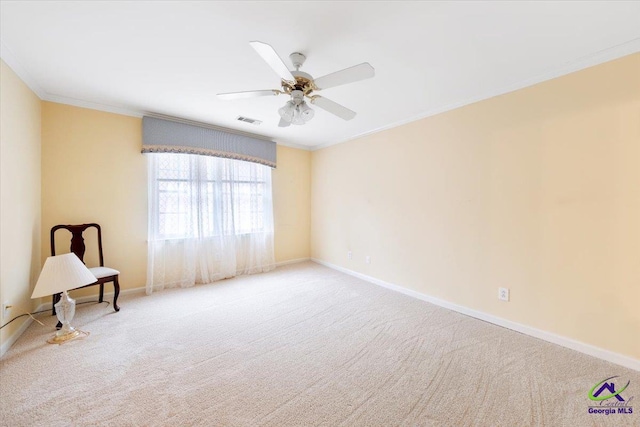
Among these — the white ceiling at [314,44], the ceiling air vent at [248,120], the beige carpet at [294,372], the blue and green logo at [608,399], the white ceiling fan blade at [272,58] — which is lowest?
the blue and green logo at [608,399]

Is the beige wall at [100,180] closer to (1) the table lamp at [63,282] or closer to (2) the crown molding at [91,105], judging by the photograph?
(2) the crown molding at [91,105]

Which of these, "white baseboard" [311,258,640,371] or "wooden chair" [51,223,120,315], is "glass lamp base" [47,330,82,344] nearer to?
"wooden chair" [51,223,120,315]

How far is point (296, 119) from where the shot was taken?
2090mm

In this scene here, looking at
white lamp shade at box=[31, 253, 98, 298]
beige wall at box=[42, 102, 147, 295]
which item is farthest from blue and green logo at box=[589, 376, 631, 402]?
beige wall at box=[42, 102, 147, 295]

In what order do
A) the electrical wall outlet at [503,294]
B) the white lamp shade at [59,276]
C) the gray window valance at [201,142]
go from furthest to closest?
the gray window valance at [201,142], the electrical wall outlet at [503,294], the white lamp shade at [59,276]

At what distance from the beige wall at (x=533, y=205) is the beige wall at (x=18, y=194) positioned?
13.0 feet

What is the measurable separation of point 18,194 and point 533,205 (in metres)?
4.83

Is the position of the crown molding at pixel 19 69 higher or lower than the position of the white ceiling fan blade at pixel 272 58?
higher

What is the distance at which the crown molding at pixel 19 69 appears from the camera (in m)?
1.90

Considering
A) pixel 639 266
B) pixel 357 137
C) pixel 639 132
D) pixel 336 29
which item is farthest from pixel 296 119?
pixel 639 266

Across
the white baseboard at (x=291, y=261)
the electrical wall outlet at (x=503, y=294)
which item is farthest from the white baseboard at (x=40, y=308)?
the electrical wall outlet at (x=503, y=294)

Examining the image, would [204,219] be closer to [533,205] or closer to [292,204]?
[292,204]

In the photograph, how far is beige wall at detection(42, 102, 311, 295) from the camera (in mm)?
2766

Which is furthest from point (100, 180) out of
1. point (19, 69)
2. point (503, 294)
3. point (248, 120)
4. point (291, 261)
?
point (503, 294)
